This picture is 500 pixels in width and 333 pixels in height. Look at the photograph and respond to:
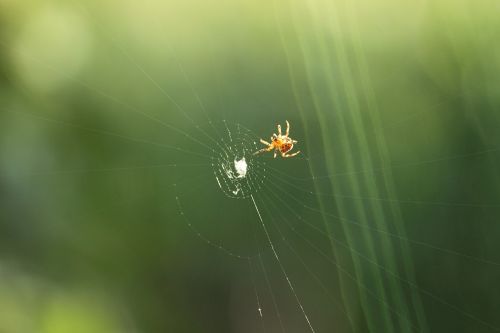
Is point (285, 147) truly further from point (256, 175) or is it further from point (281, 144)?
point (256, 175)

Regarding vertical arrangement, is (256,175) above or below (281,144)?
below

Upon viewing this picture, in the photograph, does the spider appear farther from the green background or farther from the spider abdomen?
the green background

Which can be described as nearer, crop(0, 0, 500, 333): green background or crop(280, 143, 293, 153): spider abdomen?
crop(0, 0, 500, 333): green background

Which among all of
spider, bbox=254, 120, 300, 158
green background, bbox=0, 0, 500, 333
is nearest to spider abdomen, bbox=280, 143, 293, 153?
spider, bbox=254, 120, 300, 158

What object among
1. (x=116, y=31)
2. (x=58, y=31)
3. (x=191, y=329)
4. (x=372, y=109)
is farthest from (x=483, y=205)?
(x=58, y=31)

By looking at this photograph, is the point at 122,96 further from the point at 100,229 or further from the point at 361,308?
the point at 361,308

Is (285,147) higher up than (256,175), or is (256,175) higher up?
(285,147)

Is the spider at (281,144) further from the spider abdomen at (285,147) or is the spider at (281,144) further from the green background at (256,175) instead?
the green background at (256,175)

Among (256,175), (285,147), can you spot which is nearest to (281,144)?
(285,147)

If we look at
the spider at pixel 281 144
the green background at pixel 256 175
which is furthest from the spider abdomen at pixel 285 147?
the green background at pixel 256 175
